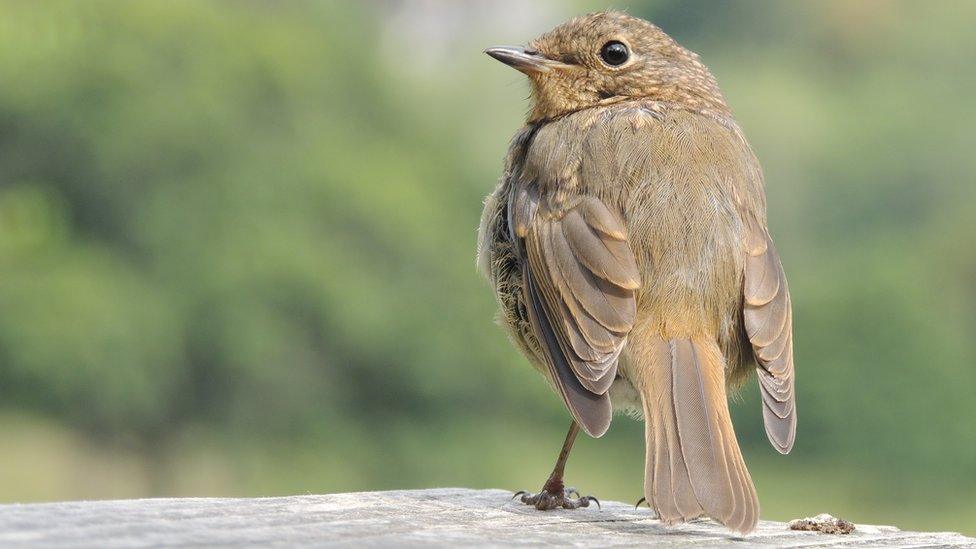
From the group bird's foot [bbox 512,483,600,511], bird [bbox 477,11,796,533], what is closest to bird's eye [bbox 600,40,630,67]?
bird [bbox 477,11,796,533]

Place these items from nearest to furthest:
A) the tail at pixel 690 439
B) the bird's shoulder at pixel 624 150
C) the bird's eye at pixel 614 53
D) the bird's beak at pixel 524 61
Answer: the tail at pixel 690 439
the bird's shoulder at pixel 624 150
the bird's beak at pixel 524 61
the bird's eye at pixel 614 53

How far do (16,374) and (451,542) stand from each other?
11620mm

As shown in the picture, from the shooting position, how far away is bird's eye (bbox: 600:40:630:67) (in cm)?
544

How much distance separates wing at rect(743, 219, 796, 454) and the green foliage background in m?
7.49

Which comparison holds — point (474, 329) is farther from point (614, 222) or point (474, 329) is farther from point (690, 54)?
point (614, 222)

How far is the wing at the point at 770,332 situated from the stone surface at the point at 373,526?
0.39 meters

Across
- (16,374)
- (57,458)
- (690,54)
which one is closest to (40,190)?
(16,374)

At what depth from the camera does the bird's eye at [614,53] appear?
17.9 feet

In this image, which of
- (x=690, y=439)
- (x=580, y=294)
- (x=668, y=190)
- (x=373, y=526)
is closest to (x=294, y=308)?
(x=668, y=190)

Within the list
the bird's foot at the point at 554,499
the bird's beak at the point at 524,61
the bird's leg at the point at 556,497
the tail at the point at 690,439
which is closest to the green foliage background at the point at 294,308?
the bird's beak at the point at 524,61

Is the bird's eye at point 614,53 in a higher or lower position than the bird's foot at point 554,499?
higher

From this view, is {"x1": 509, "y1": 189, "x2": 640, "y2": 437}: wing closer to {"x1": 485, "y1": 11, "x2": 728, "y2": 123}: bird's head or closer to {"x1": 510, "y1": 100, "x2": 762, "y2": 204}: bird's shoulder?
{"x1": 510, "y1": 100, "x2": 762, "y2": 204}: bird's shoulder

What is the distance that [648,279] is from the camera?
173 inches

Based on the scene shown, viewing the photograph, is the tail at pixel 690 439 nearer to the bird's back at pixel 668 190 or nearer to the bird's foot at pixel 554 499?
the bird's back at pixel 668 190
